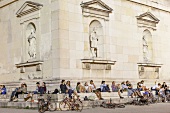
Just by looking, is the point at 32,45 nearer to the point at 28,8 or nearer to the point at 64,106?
the point at 28,8

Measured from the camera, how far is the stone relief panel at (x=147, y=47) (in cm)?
2836

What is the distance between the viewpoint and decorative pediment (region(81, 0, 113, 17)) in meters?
23.6

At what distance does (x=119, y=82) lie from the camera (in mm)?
25609

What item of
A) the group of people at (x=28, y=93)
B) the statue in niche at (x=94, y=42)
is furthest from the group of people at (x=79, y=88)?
the statue in niche at (x=94, y=42)

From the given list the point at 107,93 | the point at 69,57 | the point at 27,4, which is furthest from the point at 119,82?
the point at 27,4

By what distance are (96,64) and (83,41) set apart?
1931 millimetres

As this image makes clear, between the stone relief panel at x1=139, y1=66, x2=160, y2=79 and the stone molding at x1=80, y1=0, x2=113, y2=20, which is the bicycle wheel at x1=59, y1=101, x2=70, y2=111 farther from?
the stone relief panel at x1=139, y1=66, x2=160, y2=79

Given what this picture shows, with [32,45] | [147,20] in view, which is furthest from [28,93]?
[147,20]

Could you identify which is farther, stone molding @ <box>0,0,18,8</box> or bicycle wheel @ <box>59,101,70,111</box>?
stone molding @ <box>0,0,18,8</box>

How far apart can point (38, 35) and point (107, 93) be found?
640cm

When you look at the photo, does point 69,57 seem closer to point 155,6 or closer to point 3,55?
point 3,55

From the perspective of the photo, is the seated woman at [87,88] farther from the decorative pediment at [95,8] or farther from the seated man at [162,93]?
the seated man at [162,93]

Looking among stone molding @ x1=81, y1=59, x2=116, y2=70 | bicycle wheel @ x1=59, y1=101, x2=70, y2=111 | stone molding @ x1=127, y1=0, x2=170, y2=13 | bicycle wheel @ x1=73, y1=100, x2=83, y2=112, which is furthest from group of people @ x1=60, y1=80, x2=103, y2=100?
stone molding @ x1=127, y1=0, x2=170, y2=13

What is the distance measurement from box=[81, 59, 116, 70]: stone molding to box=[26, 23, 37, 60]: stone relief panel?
3.88 metres
